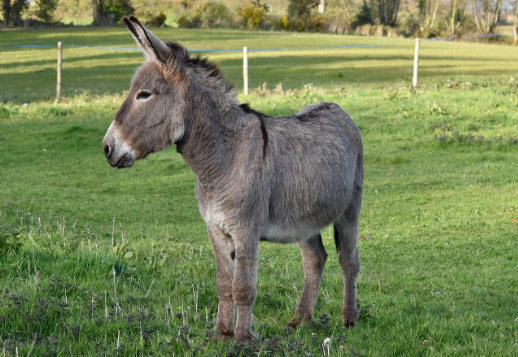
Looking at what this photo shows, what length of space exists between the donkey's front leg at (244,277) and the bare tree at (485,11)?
276 ft

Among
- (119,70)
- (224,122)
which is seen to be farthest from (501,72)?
(224,122)

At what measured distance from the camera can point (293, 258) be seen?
347 inches

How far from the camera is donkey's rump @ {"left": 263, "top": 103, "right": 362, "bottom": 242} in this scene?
16.9ft

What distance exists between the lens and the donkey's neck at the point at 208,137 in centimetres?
489

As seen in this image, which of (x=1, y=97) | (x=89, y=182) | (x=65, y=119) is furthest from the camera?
(x=1, y=97)

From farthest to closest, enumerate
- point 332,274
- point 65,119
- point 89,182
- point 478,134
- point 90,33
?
point 90,33
point 65,119
point 478,134
point 89,182
point 332,274

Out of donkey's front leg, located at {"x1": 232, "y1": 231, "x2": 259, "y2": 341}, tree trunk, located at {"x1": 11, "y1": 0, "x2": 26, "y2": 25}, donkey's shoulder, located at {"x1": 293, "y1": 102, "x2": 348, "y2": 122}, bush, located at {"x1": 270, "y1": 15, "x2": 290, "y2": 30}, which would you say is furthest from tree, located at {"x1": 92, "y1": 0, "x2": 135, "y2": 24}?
donkey's front leg, located at {"x1": 232, "y1": 231, "x2": 259, "y2": 341}

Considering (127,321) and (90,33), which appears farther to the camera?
(90,33)

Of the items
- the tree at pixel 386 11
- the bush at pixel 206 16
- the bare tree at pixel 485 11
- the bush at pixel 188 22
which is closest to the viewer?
the bush at pixel 188 22

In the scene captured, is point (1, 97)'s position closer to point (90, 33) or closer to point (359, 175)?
point (359, 175)

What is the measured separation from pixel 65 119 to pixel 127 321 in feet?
46.9

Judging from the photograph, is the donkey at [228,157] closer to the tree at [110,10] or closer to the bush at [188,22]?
the tree at [110,10]

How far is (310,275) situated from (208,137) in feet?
6.10

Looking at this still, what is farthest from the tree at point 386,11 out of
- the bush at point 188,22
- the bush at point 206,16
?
the bush at point 188,22
